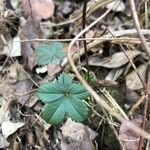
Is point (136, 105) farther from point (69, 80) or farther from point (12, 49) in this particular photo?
point (12, 49)

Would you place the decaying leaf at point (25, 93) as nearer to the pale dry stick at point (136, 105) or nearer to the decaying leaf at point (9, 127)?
the decaying leaf at point (9, 127)

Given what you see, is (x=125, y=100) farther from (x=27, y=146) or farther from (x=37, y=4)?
(x=37, y=4)

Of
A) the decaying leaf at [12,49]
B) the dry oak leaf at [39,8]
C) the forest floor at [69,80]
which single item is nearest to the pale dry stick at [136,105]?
the forest floor at [69,80]

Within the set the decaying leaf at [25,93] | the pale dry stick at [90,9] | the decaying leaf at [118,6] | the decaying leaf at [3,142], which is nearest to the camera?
the decaying leaf at [3,142]

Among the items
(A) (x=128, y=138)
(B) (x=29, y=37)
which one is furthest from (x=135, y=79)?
(B) (x=29, y=37)

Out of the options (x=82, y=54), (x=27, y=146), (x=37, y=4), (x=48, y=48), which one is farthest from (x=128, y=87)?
(x=37, y=4)

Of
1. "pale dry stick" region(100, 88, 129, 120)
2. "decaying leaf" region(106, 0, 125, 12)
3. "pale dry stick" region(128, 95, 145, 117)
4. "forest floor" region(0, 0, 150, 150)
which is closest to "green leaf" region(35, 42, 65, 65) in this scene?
"forest floor" region(0, 0, 150, 150)
